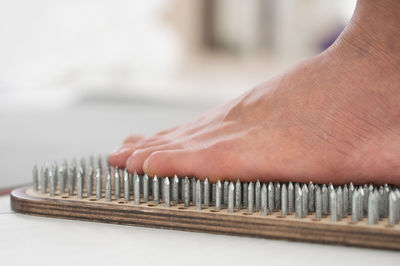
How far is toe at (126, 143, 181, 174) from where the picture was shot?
1.33 meters

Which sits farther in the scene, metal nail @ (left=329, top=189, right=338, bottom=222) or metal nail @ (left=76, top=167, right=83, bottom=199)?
metal nail @ (left=76, top=167, right=83, bottom=199)

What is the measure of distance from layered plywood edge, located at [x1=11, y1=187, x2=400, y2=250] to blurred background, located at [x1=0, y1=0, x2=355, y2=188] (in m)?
0.58

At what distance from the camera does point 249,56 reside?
26.1 ft

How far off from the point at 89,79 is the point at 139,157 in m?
3.77

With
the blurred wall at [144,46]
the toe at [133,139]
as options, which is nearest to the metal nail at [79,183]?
the toe at [133,139]

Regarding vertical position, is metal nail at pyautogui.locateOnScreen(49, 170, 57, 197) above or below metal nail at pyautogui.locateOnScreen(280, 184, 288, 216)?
above

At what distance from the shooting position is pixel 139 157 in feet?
4.38

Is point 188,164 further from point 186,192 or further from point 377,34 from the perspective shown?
point 377,34

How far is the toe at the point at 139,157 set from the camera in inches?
52.3

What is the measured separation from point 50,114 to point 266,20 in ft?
14.1

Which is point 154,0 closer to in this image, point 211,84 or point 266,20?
point 211,84

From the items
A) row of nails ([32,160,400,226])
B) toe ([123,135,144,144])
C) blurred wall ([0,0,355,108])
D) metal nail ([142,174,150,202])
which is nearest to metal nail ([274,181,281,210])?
row of nails ([32,160,400,226])

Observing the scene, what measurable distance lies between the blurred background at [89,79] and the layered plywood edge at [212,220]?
576mm

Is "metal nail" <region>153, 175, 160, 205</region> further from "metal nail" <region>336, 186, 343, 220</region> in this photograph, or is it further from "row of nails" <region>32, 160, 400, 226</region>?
"metal nail" <region>336, 186, 343, 220</region>
